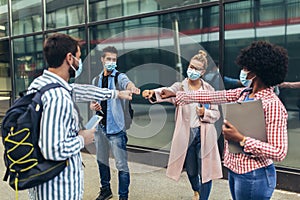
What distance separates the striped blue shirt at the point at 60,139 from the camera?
1632 millimetres

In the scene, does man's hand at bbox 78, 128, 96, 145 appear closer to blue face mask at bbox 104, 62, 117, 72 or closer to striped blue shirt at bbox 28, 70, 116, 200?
striped blue shirt at bbox 28, 70, 116, 200

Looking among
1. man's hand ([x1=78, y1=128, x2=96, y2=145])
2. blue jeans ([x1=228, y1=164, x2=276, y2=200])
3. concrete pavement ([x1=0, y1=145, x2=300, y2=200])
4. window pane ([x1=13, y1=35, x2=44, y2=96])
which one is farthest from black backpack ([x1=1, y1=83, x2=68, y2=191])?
window pane ([x1=13, y1=35, x2=44, y2=96])

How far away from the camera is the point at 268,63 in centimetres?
174

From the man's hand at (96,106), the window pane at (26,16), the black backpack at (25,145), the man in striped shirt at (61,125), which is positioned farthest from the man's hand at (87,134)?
the window pane at (26,16)

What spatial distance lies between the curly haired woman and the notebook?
0.03m

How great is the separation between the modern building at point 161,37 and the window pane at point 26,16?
2 centimetres

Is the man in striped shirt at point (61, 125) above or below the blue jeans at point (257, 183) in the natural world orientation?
above

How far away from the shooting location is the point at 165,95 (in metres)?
2.34

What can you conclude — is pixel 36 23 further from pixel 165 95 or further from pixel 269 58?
pixel 269 58

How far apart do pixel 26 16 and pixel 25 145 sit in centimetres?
600

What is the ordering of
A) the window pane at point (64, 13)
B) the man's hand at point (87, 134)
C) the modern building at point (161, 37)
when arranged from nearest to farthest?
the man's hand at point (87, 134)
the modern building at point (161, 37)
the window pane at point (64, 13)

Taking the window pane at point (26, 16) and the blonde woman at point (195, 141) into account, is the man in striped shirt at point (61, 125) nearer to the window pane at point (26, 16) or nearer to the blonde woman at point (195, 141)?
the blonde woman at point (195, 141)

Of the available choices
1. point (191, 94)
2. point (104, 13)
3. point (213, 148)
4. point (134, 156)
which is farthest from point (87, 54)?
point (191, 94)

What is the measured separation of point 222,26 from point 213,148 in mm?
1929
